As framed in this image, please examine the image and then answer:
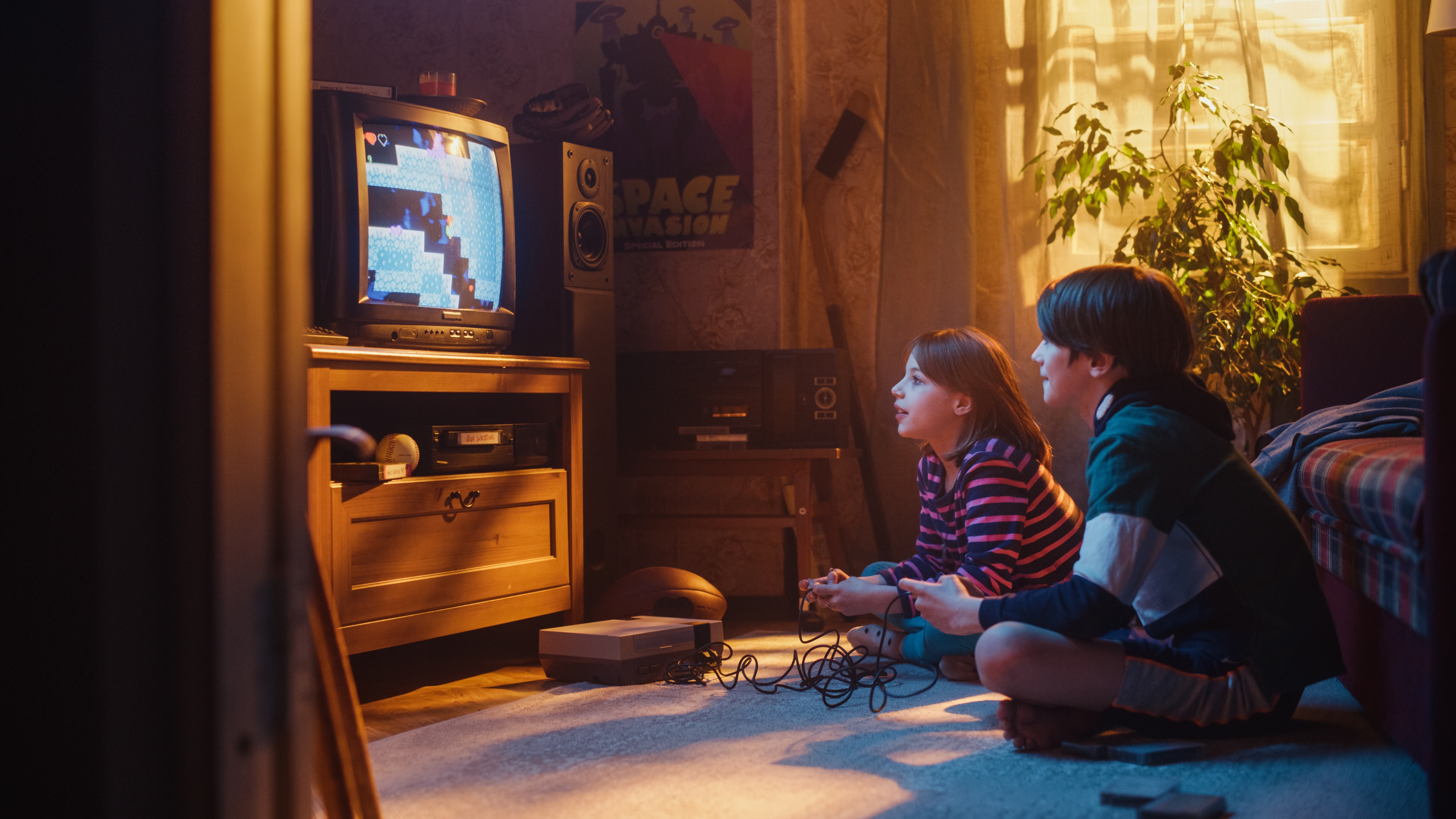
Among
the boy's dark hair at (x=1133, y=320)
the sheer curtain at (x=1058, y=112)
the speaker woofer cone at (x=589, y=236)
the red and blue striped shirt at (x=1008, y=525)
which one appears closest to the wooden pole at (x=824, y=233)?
the sheer curtain at (x=1058, y=112)

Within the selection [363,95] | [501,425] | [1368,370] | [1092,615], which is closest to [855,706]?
[1092,615]

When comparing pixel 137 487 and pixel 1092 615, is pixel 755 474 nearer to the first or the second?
pixel 1092 615

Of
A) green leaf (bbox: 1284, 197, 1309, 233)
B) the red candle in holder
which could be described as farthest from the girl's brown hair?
the red candle in holder

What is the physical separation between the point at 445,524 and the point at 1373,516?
152cm

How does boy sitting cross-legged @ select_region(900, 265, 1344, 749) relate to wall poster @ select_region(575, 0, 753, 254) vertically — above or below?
below

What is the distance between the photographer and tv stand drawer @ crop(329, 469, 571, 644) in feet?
6.07

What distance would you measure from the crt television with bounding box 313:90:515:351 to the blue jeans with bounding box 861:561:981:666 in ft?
3.29

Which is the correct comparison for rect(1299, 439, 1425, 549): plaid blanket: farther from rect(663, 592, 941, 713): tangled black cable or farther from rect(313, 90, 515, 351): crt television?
rect(313, 90, 515, 351): crt television

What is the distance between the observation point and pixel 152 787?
585 mm

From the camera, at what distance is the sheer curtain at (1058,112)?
9.38 ft

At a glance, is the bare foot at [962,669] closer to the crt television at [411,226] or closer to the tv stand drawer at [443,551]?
the tv stand drawer at [443,551]

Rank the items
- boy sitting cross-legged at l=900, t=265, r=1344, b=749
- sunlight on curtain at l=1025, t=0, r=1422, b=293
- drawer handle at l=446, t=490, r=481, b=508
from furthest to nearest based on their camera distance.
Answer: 1. sunlight on curtain at l=1025, t=0, r=1422, b=293
2. drawer handle at l=446, t=490, r=481, b=508
3. boy sitting cross-legged at l=900, t=265, r=1344, b=749

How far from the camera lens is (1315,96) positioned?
2.89 m

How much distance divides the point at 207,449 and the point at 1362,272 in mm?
3056
